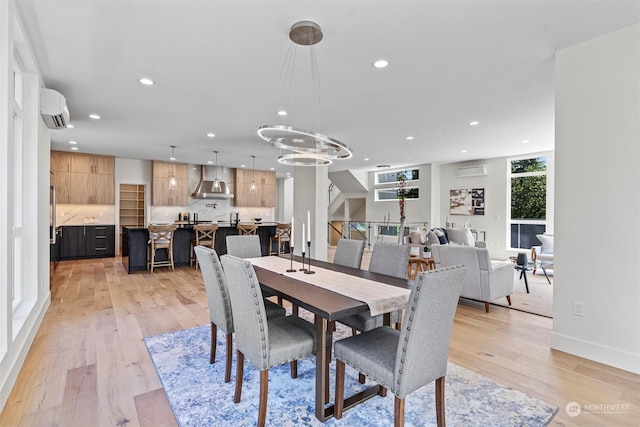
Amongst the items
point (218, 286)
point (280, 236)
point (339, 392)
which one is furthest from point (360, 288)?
point (280, 236)

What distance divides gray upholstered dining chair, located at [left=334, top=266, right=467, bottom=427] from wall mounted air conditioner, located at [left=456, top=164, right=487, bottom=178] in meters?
7.66

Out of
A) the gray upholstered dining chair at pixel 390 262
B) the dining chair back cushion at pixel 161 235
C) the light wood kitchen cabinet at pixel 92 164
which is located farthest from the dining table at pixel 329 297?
the light wood kitchen cabinet at pixel 92 164

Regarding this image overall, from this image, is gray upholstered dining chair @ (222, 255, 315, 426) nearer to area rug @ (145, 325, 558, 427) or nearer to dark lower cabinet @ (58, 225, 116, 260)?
area rug @ (145, 325, 558, 427)

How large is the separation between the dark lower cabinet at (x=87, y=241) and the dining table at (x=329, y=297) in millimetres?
7334

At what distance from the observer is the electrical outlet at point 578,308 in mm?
2713

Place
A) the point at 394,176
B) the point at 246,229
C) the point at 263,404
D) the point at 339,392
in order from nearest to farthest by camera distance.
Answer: the point at 263,404, the point at 339,392, the point at 246,229, the point at 394,176

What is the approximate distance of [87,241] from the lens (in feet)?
25.8

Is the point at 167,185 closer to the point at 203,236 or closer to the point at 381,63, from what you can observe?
the point at 203,236

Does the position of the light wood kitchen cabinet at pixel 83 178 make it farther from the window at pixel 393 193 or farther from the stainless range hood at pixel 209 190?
the window at pixel 393 193

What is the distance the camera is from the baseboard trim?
2459 millimetres

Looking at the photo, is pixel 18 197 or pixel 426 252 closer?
pixel 18 197

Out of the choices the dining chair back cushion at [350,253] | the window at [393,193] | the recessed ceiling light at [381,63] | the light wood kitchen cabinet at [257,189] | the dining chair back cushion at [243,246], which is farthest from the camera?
the light wood kitchen cabinet at [257,189]

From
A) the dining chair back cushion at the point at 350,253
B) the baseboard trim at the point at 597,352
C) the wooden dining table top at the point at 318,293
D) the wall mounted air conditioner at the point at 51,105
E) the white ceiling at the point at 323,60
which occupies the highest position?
the white ceiling at the point at 323,60

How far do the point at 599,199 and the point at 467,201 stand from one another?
21.0 ft
